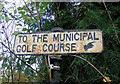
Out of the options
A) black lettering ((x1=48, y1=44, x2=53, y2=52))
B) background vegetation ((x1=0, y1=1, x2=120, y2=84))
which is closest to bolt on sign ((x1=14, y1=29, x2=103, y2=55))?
black lettering ((x1=48, y1=44, x2=53, y2=52))

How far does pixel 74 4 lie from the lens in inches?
84.0

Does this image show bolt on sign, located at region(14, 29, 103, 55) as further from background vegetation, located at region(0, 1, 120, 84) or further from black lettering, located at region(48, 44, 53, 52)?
background vegetation, located at region(0, 1, 120, 84)

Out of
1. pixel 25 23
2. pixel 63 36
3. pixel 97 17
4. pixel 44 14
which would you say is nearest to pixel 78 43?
pixel 63 36

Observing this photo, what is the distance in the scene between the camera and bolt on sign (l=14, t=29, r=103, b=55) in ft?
3.46

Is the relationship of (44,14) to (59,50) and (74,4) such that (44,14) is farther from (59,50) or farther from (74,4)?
(59,50)

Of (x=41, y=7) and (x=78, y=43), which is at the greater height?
(x=41, y=7)

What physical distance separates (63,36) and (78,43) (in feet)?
0.47

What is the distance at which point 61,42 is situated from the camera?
1083 mm

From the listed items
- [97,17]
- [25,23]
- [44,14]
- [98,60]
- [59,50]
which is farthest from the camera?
[44,14]

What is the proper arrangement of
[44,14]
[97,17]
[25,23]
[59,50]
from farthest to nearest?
[44,14]
[25,23]
[97,17]
[59,50]

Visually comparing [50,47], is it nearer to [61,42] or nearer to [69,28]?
[61,42]

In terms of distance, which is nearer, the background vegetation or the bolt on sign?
the bolt on sign

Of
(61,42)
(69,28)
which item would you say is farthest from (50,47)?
(69,28)

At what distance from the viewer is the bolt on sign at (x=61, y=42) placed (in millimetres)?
1054
